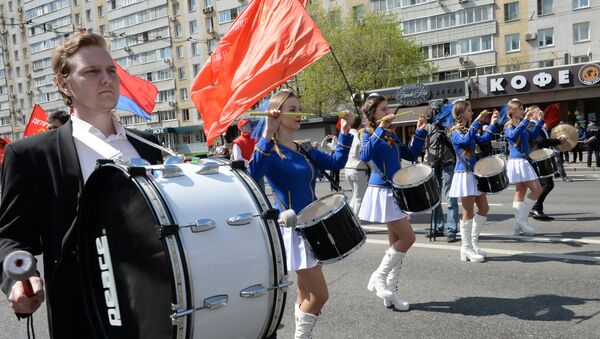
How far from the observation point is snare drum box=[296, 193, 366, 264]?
127 inches

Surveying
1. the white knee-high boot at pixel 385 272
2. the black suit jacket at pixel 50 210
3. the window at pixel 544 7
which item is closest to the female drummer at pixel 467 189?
the white knee-high boot at pixel 385 272

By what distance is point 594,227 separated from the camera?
7.91m

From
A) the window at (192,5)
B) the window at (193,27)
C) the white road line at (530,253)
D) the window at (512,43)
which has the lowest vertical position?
the white road line at (530,253)

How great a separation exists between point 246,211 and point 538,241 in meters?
6.11

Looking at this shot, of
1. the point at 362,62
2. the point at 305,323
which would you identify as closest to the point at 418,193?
the point at 305,323

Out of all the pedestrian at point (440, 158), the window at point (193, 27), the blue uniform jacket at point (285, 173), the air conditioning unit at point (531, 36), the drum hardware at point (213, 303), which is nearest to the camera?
the drum hardware at point (213, 303)

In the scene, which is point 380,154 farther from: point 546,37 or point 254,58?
point 546,37

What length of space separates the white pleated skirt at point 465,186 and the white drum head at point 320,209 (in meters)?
3.34

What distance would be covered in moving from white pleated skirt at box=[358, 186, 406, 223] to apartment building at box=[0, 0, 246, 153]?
43851mm

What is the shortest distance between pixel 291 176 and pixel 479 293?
264cm

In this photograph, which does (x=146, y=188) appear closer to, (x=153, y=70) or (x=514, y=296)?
(x=514, y=296)

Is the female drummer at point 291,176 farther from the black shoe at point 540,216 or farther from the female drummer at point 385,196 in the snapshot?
the black shoe at point 540,216

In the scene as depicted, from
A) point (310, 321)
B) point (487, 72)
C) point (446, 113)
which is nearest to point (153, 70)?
point (487, 72)

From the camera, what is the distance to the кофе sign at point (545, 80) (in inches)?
1242
